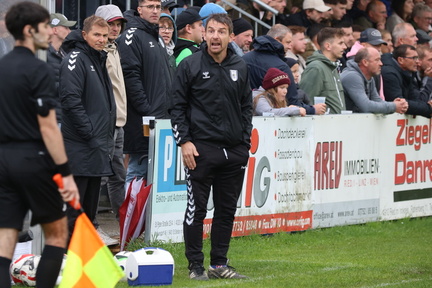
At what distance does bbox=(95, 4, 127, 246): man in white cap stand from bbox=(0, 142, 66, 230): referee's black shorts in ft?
11.9

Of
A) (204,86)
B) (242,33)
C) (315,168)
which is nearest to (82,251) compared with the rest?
(204,86)

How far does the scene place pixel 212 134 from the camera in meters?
8.70

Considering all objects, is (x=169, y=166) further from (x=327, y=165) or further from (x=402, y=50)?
(x=402, y=50)

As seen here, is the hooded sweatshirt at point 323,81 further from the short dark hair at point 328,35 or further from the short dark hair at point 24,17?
the short dark hair at point 24,17

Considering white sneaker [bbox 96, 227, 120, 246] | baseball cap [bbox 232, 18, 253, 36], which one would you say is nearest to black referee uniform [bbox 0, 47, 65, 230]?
white sneaker [bbox 96, 227, 120, 246]

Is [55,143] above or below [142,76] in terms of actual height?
above

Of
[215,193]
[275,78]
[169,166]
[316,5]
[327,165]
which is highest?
[316,5]

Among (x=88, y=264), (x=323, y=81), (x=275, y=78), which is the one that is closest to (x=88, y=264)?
(x=88, y=264)

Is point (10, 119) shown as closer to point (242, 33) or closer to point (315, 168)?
point (315, 168)

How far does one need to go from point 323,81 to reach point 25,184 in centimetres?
710

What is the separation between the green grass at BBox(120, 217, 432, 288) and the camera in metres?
8.80

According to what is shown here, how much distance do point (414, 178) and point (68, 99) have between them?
21.5 ft

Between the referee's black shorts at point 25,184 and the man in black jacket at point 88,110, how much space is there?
102 inches

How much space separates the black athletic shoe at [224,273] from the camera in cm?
880
